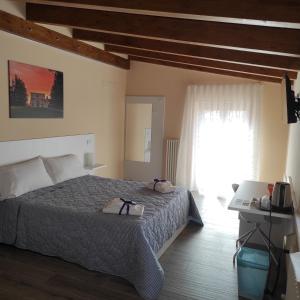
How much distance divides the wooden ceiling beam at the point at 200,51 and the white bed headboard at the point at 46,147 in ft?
4.95

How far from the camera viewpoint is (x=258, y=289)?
2410mm

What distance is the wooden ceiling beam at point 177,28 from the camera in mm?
2432

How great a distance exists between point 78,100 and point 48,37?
110 cm

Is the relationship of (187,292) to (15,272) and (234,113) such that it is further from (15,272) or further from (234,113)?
(234,113)

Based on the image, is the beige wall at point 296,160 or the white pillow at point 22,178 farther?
the white pillow at point 22,178

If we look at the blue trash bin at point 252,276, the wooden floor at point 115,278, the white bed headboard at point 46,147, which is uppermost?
the white bed headboard at point 46,147

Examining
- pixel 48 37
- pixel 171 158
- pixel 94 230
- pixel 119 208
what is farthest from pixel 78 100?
pixel 94 230

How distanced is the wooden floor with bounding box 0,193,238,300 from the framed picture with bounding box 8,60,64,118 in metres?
1.65

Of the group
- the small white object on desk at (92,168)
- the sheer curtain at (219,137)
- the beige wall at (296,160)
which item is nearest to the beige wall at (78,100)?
the small white object on desk at (92,168)

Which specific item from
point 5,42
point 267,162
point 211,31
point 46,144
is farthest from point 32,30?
point 267,162

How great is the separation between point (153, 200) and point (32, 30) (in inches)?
97.7

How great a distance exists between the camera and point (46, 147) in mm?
3971

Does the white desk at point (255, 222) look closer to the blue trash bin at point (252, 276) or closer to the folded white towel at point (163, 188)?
the blue trash bin at point (252, 276)

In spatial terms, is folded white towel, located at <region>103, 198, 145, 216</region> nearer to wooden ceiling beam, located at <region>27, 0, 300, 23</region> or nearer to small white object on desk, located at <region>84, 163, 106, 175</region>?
wooden ceiling beam, located at <region>27, 0, 300, 23</region>
